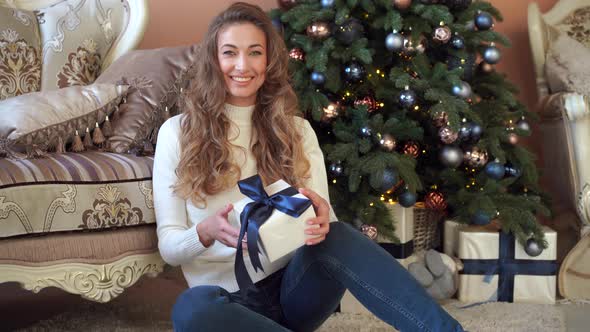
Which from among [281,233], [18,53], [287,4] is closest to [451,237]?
[287,4]

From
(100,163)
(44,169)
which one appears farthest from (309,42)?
(44,169)

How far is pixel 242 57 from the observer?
1.44m

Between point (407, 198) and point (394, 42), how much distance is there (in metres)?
0.51

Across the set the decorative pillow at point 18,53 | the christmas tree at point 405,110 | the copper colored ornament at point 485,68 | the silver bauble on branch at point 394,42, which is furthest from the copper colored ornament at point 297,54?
the decorative pillow at point 18,53

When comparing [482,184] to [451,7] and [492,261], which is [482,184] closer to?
[492,261]

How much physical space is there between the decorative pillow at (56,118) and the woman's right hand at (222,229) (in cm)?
47

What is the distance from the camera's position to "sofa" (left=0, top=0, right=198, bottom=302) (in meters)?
1.30

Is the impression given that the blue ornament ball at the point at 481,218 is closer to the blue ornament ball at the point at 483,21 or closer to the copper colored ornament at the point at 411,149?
the copper colored ornament at the point at 411,149

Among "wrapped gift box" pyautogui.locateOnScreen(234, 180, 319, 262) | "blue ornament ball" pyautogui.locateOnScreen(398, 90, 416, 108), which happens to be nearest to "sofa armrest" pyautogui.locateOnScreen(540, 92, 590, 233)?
"blue ornament ball" pyautogui.locateOnScreen(398, 90, 416, 108)

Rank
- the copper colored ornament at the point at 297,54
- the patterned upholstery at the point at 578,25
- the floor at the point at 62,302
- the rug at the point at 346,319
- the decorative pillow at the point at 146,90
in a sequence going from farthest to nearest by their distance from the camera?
the patterned upholstery at the point at 578,25 → the copper colored ornament at the point at 297,54 → the floor at the point at 62,302 → the rug at the point at 346,319 → the decorative pillow at the point at 146,90

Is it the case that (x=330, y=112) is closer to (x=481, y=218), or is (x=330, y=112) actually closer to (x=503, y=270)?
(x=481, y=218)

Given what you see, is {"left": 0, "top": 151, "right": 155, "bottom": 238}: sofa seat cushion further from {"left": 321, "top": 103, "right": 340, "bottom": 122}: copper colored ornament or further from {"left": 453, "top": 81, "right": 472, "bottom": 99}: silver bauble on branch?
{"left": 453, "top": 81, "right": 472, "bottom": 99}: silver bauble on branch

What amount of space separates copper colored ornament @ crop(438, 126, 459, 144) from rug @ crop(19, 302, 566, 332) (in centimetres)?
55

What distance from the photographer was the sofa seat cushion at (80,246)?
129cm
